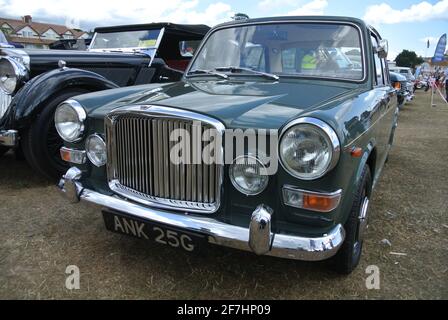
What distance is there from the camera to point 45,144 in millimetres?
3965

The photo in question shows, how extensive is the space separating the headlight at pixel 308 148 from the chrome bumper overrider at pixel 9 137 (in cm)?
297

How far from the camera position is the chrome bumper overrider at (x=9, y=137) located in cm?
381

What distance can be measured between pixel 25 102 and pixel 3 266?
1845mm

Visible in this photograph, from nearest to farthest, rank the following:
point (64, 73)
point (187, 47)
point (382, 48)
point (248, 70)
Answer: point (248, 70)
point (382, 48)
point (64, 73)
point (187, 47)

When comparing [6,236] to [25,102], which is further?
[25,102]

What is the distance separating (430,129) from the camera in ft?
30.9

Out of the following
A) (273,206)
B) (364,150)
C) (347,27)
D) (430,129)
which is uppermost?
(347,27)

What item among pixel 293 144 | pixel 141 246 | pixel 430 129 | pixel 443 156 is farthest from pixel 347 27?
pixel 430 129

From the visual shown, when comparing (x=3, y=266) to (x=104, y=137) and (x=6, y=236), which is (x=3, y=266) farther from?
(x=104, y=137)

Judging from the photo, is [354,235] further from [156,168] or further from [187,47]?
[187,47]

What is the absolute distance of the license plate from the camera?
84.4 inches

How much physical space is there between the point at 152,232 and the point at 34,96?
242 cm

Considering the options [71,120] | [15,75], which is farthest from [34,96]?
[71,120]

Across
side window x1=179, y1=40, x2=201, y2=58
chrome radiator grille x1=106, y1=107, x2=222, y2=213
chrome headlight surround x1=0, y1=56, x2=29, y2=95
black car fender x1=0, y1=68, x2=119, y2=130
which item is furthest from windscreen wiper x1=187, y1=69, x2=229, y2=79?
side window x1=179, y1=40, x2=201, y2=58
